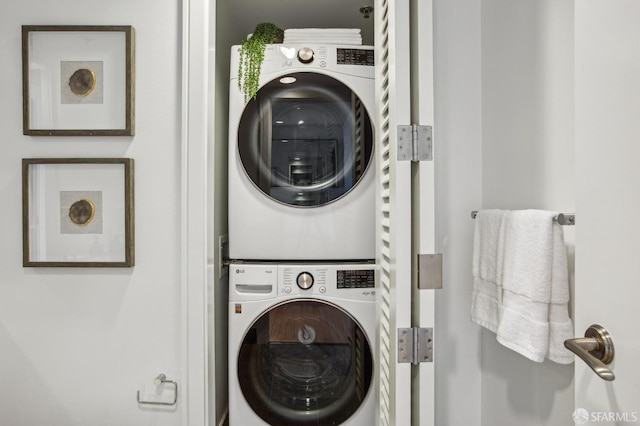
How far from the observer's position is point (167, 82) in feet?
4.30

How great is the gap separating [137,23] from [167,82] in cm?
23

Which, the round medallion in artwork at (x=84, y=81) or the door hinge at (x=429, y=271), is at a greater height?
the round medallion in artwork at (x=84, y=81)

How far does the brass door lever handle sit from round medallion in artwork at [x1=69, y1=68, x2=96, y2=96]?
1543 mm

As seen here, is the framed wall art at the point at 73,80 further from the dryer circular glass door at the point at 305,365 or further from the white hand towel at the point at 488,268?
the white hand towel at the point at 488,268

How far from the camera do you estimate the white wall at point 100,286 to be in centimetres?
131

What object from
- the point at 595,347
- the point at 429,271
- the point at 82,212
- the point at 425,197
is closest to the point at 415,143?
the point at 425,197

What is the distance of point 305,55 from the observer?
1508 mm

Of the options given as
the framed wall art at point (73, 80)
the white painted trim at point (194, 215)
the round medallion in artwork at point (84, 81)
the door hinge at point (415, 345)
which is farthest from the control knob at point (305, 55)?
the door hinge at point (415, 345)

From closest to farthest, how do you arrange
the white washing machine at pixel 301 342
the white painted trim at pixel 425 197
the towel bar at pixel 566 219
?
the towel bar at pixel 566 219
the white painted trim at pixel 425 197
the white washing machine at pixel 301 342

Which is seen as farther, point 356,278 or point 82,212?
point 356,278

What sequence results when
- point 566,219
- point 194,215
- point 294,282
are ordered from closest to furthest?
point 566,219, point 194,215, point 294,282

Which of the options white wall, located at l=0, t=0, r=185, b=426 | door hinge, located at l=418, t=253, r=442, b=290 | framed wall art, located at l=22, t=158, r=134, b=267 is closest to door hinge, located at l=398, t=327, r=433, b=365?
door hinge, located at l=418, t=253, r=442, b=290

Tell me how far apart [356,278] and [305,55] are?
3.08ft

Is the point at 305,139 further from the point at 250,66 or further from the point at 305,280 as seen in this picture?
the point at 305,280
